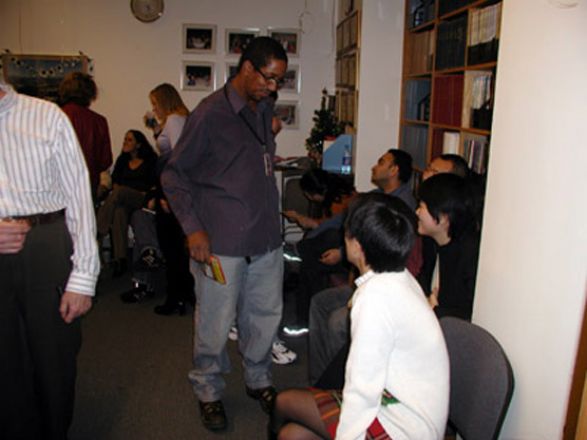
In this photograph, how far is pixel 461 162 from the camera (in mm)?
2658

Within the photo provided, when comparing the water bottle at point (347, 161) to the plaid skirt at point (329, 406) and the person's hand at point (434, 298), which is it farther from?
the plaid skirt at point (329, 406)

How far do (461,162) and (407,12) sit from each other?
186 cm

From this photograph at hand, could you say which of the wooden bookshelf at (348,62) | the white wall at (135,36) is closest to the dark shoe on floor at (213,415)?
the wooden bookshelf at (348,62)

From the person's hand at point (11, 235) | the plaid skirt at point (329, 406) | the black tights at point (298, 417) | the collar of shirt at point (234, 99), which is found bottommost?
the black tights at point (298, 417)

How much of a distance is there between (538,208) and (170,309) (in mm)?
2721

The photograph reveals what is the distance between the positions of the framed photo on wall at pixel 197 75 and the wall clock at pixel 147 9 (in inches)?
18.9

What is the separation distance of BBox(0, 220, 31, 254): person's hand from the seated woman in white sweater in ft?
3.12

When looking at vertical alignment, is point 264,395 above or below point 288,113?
below

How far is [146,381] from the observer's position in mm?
2719

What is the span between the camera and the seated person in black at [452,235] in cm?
203

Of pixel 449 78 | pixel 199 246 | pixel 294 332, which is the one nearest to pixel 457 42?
pixel 449 78

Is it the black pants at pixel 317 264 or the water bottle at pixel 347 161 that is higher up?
the water bottle at pixel 347 161

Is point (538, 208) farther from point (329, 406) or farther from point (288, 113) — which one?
point (288, 113)

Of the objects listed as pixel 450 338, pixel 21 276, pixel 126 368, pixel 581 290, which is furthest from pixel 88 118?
pixel 581 290
